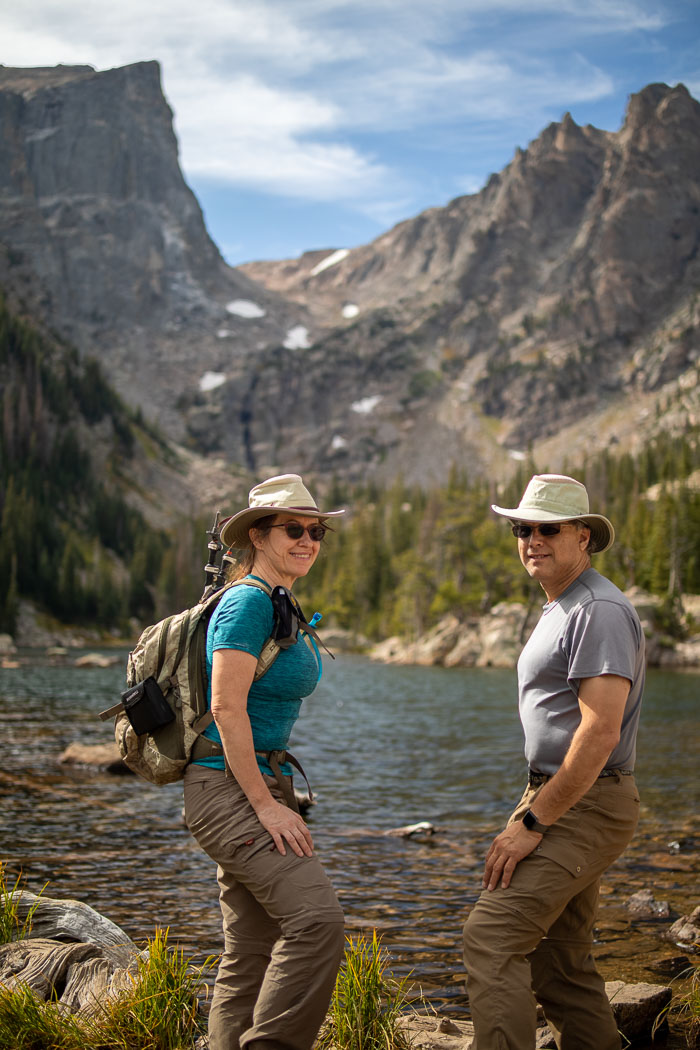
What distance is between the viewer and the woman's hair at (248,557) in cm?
545

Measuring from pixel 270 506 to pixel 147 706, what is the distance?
1.39 metres

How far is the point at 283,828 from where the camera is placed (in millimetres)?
4738

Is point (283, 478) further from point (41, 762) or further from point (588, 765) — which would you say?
point (41, 762)

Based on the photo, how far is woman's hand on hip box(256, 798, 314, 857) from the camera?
4715 millimetres

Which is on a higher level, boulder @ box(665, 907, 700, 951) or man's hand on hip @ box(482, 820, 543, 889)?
man's hand on hip @ box(482, 820, 543, 889)

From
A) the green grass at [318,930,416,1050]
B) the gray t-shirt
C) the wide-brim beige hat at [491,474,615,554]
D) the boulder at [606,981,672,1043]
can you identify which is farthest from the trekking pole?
the boulder at [606,981,672,1043]

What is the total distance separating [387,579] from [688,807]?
109 metres

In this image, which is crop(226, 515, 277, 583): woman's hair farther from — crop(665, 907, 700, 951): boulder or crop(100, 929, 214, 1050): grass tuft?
crop(665, 907, 700, 951): boulder

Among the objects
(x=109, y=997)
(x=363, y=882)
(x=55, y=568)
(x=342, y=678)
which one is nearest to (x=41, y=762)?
(x=363, y=882)

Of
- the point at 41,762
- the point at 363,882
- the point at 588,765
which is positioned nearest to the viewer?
the point at 588,765

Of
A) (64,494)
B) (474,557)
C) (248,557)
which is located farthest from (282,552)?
(64,494)

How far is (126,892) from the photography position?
473 inches

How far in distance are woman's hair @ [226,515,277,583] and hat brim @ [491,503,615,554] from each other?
1408 mm

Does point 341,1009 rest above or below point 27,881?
above
